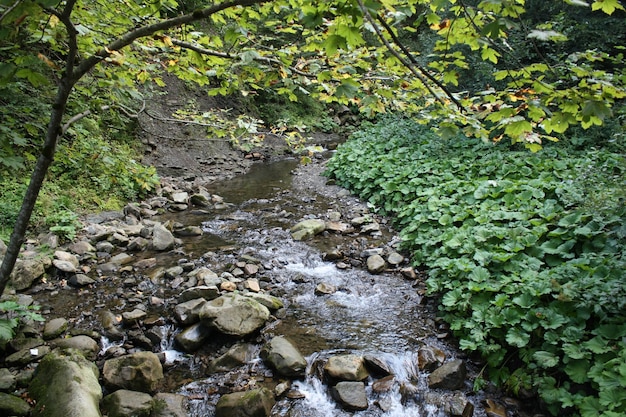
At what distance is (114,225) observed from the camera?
25.7 ft

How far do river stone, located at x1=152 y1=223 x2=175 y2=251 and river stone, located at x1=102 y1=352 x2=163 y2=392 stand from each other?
3173mm

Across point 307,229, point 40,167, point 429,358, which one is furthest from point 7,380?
point 307,229

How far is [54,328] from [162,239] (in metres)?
2.78

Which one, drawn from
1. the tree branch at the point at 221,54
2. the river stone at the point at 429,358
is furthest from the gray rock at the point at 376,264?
the tree branch at the point at 221,54

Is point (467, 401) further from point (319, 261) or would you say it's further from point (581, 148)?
point (581, 148)

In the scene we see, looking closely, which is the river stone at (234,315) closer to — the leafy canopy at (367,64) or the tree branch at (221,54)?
the leafy canopy at (367,64)

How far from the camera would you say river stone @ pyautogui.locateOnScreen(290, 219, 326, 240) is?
7828mm

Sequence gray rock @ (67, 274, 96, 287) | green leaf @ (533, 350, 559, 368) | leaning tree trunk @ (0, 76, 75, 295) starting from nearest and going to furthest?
leaning tree trunk @ (0, 76, 75, 295) < green leaf @ (533, 350, 559, 368) < gray rock @ (67, 274, 96, 287)

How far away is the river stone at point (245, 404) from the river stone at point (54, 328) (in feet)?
7.49

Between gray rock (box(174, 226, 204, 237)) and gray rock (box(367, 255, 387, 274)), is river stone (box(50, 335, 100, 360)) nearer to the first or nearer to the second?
gray rock (box(174, 226, 204, 237))

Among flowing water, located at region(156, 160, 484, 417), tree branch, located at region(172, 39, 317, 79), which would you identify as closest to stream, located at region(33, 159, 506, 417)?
flowing water, located at region(156, 160, 484, 417)

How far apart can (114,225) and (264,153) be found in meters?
8.94

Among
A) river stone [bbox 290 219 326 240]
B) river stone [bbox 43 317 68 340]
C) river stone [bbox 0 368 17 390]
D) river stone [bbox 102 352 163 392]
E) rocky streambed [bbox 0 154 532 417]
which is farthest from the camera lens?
river stone [bbox 290 219 326 240]

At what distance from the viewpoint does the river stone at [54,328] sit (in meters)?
4.45
